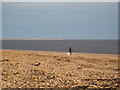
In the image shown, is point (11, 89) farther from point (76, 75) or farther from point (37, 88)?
point (76, 75)

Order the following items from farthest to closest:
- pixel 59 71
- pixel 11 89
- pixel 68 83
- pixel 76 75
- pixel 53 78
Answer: pixel 59 71
pixel 76 75
pixel 53 78
pixel 68 83
pixel 11 89

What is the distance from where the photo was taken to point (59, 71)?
35.9ft

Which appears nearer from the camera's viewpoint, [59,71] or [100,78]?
[100,78]

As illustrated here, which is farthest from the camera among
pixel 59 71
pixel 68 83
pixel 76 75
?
pixel 59 71

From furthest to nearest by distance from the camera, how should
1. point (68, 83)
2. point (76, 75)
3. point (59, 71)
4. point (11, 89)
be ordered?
point (59, 71), point (76, 75), point (68, 83), point (11, 89)

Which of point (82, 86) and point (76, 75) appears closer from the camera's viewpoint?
point (82, 86)

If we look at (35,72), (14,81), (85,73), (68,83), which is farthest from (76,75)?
(14,81)

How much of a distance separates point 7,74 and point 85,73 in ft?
13.5

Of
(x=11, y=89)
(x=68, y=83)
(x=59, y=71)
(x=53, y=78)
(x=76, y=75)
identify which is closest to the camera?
(x=11, y=89)

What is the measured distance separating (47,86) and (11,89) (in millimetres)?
1478

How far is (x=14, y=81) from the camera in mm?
8828

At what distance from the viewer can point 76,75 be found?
10.1 m

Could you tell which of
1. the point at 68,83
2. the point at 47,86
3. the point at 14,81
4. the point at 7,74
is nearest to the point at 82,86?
the point at 68,83

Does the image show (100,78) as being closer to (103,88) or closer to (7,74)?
(103,88)
